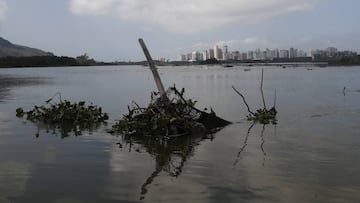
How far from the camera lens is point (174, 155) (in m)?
13.8

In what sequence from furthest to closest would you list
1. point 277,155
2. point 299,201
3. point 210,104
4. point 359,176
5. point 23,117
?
point 210,104 < point 23,117 < point 277,155 < point 359,176 < point 299,201

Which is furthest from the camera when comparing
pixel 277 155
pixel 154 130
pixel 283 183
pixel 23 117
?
pixel 23 117

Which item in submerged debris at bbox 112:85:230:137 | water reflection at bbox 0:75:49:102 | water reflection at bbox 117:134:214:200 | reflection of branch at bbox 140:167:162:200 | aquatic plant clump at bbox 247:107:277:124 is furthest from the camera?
water reflection at bbox 0:75:49:102

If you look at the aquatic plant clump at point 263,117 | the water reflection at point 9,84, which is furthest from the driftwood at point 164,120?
the water reflection at point 9,84

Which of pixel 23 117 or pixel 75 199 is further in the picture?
pixel 23 117

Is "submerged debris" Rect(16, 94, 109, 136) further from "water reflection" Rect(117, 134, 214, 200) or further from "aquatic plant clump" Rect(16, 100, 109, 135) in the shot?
"water reflection" Rect(117, 134, 214, 200)

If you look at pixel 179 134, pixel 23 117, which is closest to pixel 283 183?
pixel 179 134

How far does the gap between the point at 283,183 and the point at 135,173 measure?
3.42m

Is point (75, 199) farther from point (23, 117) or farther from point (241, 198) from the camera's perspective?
point (23, 117)

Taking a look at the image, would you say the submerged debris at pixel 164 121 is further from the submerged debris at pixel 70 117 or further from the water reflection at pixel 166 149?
the submerged debris at pixel 70 117

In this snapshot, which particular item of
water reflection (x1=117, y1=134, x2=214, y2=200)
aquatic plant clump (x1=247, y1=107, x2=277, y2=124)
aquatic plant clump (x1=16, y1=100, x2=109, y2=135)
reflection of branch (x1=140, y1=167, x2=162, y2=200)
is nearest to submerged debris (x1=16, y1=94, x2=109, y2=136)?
aquatic plant clump (x1=16, y1=100, x2=109, y2=135)

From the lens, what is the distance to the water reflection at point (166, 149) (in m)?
11.8

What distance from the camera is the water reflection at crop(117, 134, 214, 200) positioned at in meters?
11.8

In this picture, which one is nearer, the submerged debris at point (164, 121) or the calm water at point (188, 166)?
the calm water at point (188, 166)
